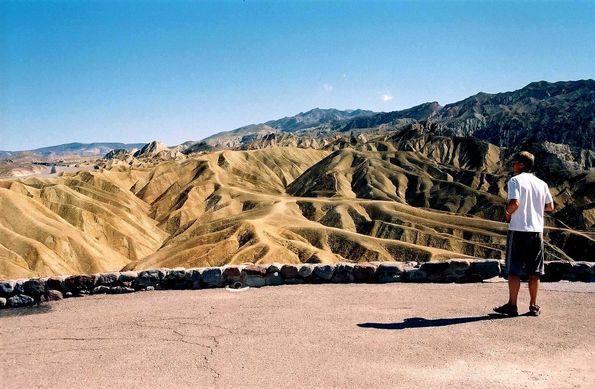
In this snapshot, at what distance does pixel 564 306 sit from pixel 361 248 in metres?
53.3

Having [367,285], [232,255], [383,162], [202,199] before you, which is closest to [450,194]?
[383,162]

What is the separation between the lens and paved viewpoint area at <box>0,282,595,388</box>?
23.0 ft

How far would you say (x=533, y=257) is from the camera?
896cm

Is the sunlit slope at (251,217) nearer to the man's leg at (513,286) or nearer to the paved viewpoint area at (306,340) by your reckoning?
the paved viewpoint area at (306,340)

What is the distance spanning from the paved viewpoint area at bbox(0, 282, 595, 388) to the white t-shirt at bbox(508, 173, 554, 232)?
164 cm

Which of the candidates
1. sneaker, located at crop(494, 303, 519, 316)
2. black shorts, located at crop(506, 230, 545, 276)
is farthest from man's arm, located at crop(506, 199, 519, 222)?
sneaker, located at crop(494, 303, 519, 316)

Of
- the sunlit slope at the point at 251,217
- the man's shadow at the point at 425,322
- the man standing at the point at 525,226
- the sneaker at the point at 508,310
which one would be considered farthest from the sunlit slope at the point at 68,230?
the man standing at the point at 525,226

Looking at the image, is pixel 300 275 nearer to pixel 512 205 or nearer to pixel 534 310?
pixel 534 310

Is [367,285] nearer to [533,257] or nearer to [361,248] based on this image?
[533,257]

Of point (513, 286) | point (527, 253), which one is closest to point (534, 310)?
point (513, 286)

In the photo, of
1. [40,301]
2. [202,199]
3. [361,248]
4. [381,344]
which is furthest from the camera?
[202,199]

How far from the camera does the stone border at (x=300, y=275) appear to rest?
12.1 meters

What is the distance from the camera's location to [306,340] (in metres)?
8.30

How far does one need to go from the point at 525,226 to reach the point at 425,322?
2354 mm
